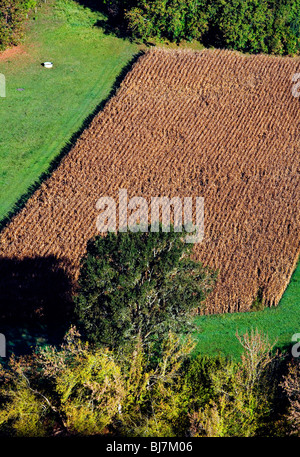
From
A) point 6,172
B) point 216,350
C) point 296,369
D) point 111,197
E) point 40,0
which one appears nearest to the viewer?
point 296,369

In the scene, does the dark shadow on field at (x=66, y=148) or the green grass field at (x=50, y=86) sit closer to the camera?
the dark shadow on field at (x=66, y=148)

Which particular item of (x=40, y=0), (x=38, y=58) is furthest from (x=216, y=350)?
(x=40, y=0)

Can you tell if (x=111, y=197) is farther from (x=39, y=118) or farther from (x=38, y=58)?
(x=38, y=58)

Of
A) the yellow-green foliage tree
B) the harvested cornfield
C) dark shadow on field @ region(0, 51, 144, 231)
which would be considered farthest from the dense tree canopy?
the yellow-green foliage tree

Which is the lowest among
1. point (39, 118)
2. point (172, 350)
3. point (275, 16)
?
point (172, 350)

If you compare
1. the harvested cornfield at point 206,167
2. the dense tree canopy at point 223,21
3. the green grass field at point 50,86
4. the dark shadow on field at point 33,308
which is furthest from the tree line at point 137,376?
the dense tree canopy at point 223,21

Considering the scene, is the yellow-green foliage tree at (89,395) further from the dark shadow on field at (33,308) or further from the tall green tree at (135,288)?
the dark shadow on field at (33,308)

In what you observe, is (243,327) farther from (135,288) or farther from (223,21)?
(223,21)
